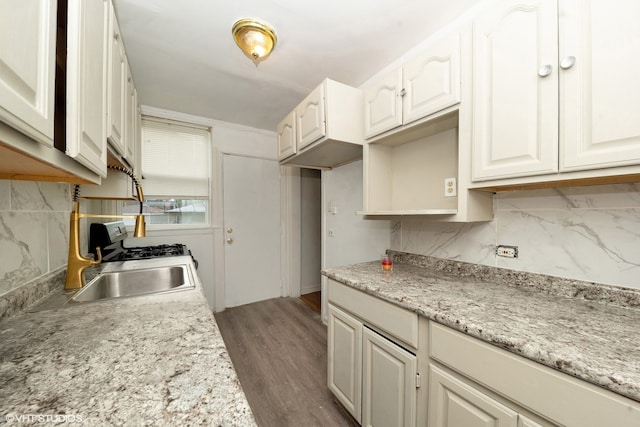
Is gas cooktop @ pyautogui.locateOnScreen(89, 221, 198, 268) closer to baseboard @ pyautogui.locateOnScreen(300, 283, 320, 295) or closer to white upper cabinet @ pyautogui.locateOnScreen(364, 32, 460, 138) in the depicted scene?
baseboard @ pyautogui.locateOnScreen(300, 283, 320, 295)

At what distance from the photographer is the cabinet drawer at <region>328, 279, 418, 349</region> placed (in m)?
1.03

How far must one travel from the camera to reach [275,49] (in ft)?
5.48

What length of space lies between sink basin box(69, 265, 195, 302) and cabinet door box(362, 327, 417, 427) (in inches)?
38.9

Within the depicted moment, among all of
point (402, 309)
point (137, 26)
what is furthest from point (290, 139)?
point (402, 309)

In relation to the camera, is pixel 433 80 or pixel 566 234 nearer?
pixel 566 234

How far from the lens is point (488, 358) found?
0.78 meters

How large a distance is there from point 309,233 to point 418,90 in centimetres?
270

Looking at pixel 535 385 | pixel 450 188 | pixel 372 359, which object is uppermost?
pixel 450 188

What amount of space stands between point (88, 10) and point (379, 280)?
1.59m

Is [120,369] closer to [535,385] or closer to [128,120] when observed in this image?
[535,385]

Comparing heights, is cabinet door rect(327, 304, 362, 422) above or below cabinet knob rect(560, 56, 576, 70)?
below

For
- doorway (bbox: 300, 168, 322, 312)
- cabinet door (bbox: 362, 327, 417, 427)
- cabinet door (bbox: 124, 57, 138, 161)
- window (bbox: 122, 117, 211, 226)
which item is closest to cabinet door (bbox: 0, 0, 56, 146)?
cabinet door (bbox: 124, 57, 138, 161)

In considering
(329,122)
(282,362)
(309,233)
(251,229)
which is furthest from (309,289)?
(329,122)

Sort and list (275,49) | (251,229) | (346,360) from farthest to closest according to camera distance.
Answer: (251,229)
(275,49)
(346,360)
